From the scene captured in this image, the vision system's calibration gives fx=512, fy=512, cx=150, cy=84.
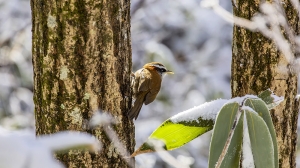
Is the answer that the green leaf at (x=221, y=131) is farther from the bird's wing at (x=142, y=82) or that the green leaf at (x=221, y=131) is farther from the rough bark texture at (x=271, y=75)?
the bird's wing at (x=142, y=82)

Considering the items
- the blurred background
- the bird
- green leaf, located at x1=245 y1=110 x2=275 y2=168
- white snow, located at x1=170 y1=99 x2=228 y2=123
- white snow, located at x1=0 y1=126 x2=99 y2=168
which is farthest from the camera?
the blurred background

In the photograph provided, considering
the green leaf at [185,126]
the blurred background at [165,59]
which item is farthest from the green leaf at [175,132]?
the blurred background at [165,59]

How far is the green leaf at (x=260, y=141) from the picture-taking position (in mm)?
1338

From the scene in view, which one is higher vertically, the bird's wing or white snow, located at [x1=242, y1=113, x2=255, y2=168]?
the bird's wing

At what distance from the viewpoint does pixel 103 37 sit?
63.7 inches

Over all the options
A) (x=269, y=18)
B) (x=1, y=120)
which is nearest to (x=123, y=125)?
(x=269, y=18)

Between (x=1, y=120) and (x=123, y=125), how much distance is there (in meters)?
4.01

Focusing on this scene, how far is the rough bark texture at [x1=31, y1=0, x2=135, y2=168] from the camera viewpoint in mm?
1571

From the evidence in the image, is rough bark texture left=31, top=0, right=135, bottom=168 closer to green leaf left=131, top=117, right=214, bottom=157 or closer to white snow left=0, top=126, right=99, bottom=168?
green leaf left=131, top=117, right=214, bottom=157

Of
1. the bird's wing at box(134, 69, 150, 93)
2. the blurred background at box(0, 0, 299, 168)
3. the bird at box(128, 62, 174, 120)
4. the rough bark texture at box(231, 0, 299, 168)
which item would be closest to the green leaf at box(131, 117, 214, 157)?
the rough bark texture at box(231, 0, 299, 168)

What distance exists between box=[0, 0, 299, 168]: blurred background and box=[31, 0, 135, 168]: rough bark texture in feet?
11.5

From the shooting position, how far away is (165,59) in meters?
5.43

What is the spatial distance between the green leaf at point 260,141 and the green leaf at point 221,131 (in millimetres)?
45

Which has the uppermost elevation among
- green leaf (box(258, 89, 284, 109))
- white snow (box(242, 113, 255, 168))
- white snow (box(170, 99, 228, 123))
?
green leaf (box(258, 89, 284, 109))
